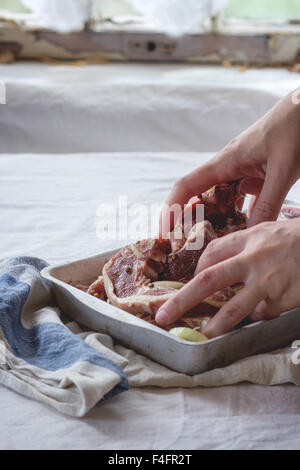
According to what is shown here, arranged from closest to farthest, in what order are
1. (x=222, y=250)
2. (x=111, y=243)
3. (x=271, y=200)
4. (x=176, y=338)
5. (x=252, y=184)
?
(x=176, y=338), (x=222, y=250), (x=271, y=200), (x=252, y=184), (x=111, y=243)

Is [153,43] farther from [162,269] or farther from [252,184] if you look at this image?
[162,269]

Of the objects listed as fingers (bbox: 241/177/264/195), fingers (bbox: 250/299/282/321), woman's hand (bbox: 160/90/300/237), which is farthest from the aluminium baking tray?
fingers (bbox: 241/177/264/195)

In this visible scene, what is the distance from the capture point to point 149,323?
0.84 metres

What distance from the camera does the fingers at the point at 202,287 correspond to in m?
0.83

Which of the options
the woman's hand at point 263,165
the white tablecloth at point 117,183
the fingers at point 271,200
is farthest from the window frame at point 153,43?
the fingers at point 271,200

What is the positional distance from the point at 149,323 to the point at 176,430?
15cm

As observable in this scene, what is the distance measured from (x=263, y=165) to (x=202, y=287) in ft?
1.53

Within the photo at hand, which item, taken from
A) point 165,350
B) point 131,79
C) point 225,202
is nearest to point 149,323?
point 165,350

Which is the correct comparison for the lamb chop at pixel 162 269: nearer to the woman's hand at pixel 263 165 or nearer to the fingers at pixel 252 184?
the woman's hand at pixel 263 165

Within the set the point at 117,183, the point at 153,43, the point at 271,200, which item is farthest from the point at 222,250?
the point at 153,43

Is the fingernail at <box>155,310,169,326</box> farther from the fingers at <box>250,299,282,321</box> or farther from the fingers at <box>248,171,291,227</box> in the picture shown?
the fingers at <box>248,171,291,227</box>

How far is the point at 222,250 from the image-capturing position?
887mm

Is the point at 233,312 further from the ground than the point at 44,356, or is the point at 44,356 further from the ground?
the point at 233,312
